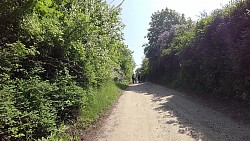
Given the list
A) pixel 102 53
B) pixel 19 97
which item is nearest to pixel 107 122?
pixel 102 53

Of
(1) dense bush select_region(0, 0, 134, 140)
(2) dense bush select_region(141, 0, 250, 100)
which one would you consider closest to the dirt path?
(1) dense bush select_region(0, 0, 134, 140)

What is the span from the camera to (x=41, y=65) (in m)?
7.09

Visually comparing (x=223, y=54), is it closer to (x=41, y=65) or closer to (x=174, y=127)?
(x=174, y=127)

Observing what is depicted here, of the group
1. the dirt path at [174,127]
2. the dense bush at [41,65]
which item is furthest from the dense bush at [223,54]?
the dense bush at [41,65]

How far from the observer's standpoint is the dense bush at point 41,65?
5152mm

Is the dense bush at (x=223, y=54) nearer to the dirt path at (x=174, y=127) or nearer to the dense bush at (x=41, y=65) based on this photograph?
the dirt path at (x=174, y=127)

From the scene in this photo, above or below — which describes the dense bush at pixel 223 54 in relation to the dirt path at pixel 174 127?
above

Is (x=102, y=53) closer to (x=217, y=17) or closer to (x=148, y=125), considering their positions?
(x=148, y=125)

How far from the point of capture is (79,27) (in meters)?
7.85

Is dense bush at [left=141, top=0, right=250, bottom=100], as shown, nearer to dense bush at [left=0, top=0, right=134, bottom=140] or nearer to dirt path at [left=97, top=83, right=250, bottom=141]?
dirt path at [left=97, top=83, right=250, bottom=141]

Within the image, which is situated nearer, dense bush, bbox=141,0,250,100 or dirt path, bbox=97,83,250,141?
dirt path, bbox=97,83,250,141

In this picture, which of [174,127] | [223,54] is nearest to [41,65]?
[174,127]

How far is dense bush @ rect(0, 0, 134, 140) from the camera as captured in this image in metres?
5.15

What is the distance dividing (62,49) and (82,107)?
239cm
